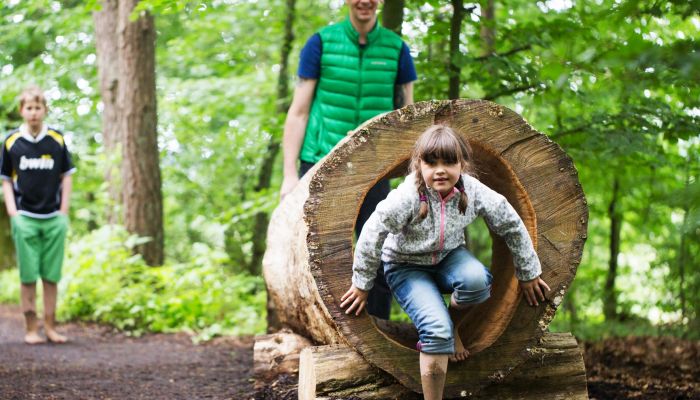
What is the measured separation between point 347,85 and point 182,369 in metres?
2.66

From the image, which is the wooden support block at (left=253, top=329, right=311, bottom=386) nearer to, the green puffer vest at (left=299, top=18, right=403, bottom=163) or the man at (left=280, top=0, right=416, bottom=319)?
the man at (left=280, top=0, right=416, bottom=319)

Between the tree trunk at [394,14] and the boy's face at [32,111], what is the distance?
3165mm

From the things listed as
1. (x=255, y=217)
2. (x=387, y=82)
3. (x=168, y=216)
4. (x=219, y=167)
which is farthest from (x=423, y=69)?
(x=168, y=216)

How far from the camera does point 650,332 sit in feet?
25.4

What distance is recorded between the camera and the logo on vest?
598cm

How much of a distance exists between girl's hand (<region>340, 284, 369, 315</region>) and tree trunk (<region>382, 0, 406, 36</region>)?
10.1 ft

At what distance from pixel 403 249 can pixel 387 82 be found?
5.58 feet

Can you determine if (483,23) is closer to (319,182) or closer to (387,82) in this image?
(387,82)

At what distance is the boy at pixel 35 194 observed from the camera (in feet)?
19.5

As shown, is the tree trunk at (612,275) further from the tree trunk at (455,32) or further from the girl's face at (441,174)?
the girl's face at (441,174)

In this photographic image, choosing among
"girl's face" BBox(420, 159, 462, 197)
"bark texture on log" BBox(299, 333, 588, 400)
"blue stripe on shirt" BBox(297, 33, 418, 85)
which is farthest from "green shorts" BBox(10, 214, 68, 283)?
"girl's face" BBox(420, 159, 462, 197)

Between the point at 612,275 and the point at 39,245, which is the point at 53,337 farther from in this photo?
the point at 612,275

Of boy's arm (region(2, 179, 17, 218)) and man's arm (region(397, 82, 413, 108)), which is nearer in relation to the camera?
man's arm (region(397, 82, 413, 108))

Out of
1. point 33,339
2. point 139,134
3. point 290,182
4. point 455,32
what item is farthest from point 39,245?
point 455,32
